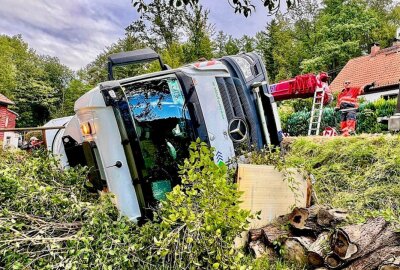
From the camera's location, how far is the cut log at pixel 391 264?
2.49m

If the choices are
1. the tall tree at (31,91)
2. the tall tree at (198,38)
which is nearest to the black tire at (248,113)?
the tall tree at (198,38)

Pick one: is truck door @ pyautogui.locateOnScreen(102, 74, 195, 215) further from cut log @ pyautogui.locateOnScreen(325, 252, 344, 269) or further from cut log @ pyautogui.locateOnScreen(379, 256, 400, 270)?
cut log @ pyautogui.locateOnScreen(379, 256, 400, 270)

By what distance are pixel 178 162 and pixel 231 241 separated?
4.38ft

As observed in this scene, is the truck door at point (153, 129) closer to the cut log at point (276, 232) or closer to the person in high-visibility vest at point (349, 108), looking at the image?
the cut log at point (276, 232)

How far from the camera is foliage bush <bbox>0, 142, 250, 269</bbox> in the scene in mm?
2693

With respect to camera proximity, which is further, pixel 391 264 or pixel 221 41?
pixel 221 41

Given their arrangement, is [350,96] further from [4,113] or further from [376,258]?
[4,113]

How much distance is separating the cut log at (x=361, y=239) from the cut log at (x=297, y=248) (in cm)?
37

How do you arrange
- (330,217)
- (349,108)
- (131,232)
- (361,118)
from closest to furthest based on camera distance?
(131,232) < (330,217) < (349,108) < (361,118)

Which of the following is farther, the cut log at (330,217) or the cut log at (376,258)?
the cut log at (330,217)

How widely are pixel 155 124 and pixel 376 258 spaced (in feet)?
8.03

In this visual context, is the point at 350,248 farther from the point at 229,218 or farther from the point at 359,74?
the point at 359,74

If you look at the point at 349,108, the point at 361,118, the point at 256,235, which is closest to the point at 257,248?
the point at 256,235

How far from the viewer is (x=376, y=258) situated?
2.68 metres
